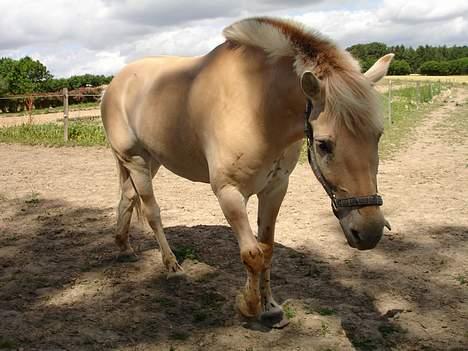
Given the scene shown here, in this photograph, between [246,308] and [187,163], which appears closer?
[246,308]

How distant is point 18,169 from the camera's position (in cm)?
968

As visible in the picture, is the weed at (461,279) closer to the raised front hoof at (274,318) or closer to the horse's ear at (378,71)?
the raised front hoof at (274,318)

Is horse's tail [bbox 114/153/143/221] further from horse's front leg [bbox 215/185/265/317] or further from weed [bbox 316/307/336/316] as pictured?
weed [bbox 316/307/336/316]

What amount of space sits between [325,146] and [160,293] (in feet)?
6.76

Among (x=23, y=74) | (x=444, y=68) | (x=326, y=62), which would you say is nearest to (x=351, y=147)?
(x=326, y=62)

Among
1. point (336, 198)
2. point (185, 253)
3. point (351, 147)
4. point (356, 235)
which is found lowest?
point (185, 253)

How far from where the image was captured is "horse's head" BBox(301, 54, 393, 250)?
7.70ft

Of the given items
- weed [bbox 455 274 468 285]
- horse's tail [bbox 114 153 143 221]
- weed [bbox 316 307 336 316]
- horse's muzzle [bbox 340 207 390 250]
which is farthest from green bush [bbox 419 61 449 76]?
horse's muzzle [bbox 340 207 390 250]

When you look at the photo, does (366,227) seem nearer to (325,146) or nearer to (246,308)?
(325,146)

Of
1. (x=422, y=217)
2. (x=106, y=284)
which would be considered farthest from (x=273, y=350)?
(x=422, y=217)

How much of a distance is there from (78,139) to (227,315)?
11435 mm

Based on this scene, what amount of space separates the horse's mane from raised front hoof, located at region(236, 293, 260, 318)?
4.76 ft

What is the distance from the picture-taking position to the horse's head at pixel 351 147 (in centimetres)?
235

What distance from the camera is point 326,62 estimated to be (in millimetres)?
2566
